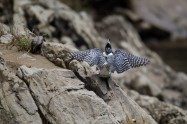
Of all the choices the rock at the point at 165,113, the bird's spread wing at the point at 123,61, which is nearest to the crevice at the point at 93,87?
the bird's spread wing at the point at 123,61

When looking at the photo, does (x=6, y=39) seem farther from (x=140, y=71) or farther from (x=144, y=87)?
(x=140, y=71)

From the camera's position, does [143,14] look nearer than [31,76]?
No

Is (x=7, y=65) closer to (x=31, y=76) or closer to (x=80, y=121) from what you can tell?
(x=31, y=76)

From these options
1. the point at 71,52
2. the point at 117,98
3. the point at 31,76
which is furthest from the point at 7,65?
the point at 117,98

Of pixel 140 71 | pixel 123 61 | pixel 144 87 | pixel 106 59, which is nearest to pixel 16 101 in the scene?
pixel 106 59

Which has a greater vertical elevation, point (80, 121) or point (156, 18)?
point (156, 18)

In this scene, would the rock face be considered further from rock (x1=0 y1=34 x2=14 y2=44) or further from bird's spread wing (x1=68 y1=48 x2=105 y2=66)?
bird's spread wing (x1=68 y1=48 x2=105 y2=66)

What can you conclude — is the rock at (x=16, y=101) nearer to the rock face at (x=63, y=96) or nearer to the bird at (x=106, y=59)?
the rock face at (x=63, y=96)
